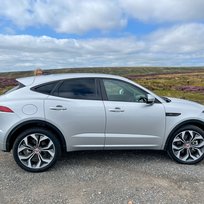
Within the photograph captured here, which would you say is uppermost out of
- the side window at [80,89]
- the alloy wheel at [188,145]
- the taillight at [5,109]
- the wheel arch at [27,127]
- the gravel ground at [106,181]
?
the side window at [80,89]

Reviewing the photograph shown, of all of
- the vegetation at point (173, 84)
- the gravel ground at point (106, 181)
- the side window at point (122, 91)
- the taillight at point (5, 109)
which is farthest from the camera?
the vegetation at point (173, 84)

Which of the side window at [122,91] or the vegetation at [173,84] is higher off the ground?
the side window at [122,91]

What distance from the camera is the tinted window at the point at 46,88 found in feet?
15.5

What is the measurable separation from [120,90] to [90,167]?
1.51 meters

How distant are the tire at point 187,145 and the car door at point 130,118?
30cm

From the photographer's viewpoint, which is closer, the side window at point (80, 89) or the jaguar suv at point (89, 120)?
the jaguar suv at point (89, 120)

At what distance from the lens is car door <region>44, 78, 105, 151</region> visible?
4602 mm

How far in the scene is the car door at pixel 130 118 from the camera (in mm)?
4773

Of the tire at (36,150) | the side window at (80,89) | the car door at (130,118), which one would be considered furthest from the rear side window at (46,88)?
the car door at (130,118)

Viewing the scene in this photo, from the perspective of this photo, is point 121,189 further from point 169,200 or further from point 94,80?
point 94,80

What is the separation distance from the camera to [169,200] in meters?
3.67

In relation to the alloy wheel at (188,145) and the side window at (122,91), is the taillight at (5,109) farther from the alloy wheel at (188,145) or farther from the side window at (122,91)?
the alloy wheel at (188,145)

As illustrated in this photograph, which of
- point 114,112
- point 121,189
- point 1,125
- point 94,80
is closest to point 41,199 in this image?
point 121,189

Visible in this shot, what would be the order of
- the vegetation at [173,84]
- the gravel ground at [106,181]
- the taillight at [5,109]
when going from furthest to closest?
the vegetation at [173,84]
the taillight at [5,109]
the gravel ground at [106,181]
